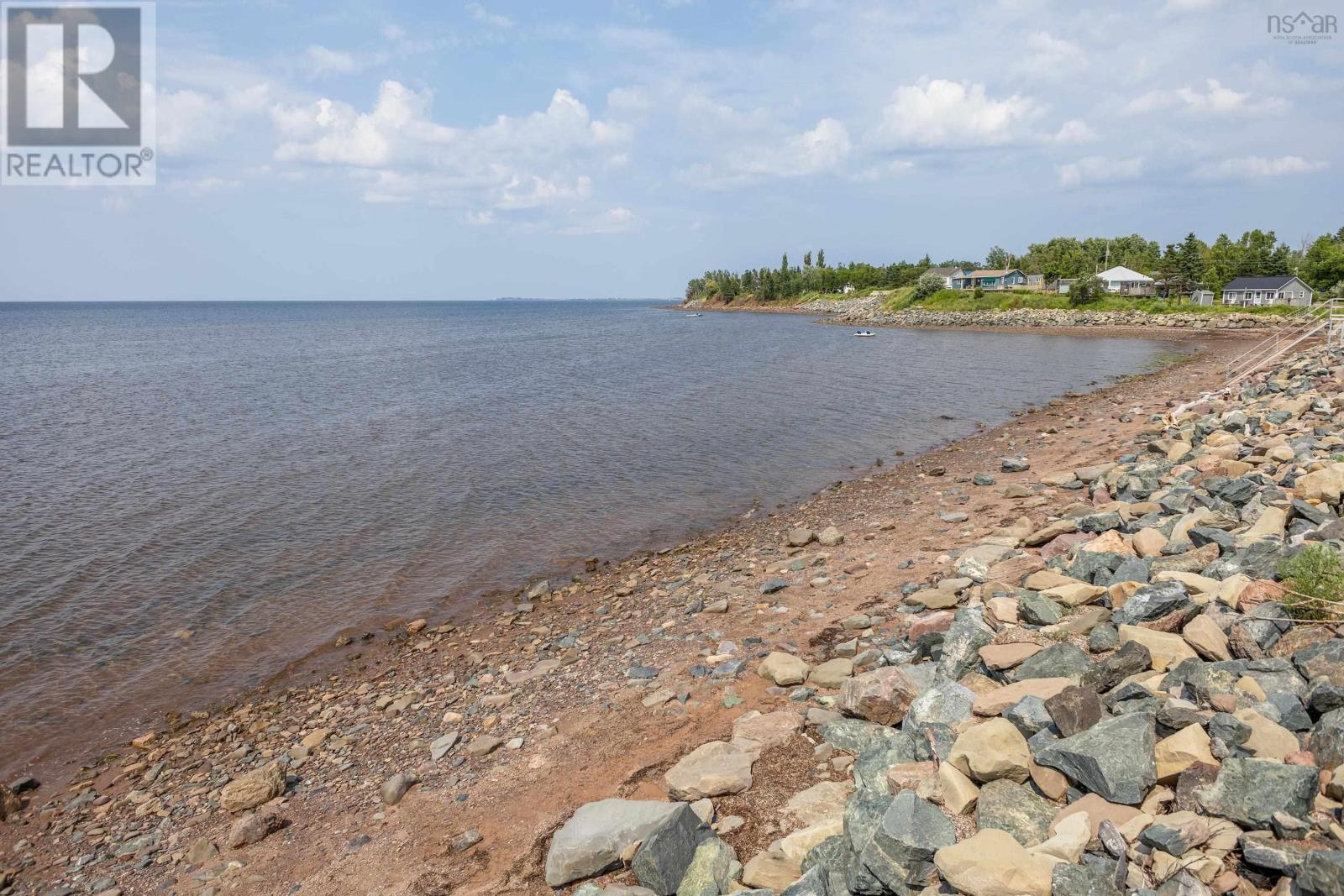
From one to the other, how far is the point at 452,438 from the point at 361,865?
93.7ft

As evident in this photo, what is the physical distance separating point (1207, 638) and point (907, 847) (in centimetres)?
411

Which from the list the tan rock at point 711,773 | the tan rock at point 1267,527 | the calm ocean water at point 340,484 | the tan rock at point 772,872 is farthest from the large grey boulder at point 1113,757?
the calm ocean water at point 340,484

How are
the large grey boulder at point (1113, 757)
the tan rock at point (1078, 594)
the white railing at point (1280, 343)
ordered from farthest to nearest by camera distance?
the white railing at point (1280, 343)
the tan rock at point (1078, 594)
the large grey boulder at point (1113, 757)

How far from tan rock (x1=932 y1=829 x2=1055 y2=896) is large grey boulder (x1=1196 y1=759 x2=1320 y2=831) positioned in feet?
4.34

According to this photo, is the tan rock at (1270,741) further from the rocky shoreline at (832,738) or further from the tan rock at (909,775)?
the tan rock at (909,775)

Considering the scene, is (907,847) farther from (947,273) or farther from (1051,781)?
(947,273)

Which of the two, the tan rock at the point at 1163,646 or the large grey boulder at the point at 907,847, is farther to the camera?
the tan rock at the point at 1163,646

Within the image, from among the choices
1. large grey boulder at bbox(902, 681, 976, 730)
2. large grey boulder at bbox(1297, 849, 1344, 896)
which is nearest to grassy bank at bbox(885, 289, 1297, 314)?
large grey boulder at bbox(902, 681, 976, 730)

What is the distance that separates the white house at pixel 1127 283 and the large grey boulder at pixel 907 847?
13105 cm

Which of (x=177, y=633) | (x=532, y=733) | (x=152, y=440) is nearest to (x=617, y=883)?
(x=532, y=733)

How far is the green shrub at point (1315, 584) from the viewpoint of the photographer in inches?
290

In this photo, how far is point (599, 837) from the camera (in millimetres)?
7496

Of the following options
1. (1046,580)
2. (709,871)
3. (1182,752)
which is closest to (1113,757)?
(1182,752)

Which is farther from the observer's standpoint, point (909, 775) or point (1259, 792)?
point (909, 775)
